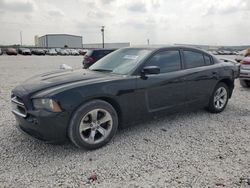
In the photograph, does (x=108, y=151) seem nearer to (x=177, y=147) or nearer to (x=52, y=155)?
(x=52, y=155)

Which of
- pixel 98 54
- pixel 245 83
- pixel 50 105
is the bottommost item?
pixel 245 83

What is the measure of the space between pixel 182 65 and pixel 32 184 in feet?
10.5

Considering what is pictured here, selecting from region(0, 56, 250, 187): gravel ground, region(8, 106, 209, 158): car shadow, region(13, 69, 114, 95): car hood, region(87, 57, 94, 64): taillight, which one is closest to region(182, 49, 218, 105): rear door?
region(0, 56, 250, 187): gravel ground

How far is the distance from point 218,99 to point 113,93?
287cm

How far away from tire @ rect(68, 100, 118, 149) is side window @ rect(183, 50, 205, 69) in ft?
6.41

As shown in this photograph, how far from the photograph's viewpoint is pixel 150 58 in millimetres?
3959

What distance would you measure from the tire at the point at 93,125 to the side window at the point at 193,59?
1.95 m

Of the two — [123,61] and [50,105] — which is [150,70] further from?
[50,105]

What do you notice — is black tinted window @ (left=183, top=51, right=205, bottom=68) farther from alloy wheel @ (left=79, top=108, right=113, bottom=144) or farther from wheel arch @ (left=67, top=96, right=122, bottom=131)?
alloy wheel @ (left=79, top=108, right=113, bottom=144)

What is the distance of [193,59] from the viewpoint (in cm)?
468

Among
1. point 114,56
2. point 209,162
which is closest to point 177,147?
point 209,162

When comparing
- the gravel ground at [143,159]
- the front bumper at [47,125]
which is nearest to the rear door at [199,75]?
the gravel ground at [143,159]

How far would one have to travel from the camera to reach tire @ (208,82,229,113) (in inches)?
198

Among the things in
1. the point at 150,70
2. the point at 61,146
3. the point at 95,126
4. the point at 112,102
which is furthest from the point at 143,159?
the point at 150,70
